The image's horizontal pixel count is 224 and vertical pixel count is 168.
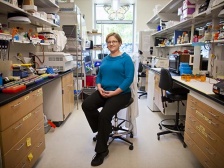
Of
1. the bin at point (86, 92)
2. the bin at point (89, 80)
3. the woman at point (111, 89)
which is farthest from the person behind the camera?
the bin at point (89, 80)

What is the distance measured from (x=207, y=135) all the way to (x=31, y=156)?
1.51 m

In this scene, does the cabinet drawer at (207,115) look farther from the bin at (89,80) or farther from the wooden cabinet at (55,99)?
the bin at (89,80)

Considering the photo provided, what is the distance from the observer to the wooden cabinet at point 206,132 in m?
1.38

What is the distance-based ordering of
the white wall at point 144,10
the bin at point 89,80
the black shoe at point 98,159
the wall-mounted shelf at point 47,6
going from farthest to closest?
the white wall at point 144,10 → the bin at point 89,80 → the wall-mounted shelf at point 47,6 → the black shoe at point 98,159

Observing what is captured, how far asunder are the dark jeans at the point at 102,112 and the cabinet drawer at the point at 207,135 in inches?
27.8

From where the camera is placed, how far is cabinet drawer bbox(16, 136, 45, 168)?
155 centimetres

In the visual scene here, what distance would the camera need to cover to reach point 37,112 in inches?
71.9

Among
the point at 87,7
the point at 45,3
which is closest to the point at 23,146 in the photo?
the point at 45,3

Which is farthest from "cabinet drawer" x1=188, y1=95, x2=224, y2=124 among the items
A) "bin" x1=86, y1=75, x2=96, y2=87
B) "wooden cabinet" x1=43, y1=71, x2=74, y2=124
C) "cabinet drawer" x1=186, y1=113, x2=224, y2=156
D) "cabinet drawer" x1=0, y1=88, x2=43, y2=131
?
"bin" x1=86, y1=75, x2=96, y2=87

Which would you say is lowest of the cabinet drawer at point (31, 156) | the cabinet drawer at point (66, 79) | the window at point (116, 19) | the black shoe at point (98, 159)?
the black shoe at point (98, 159)

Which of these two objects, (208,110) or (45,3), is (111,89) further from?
(45,3)

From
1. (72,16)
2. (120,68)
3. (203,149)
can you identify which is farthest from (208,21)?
(72,16)

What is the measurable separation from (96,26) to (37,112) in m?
5.14

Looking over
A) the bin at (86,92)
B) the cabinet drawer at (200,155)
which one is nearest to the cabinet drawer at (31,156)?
the cabinet drawer at (200,155)
